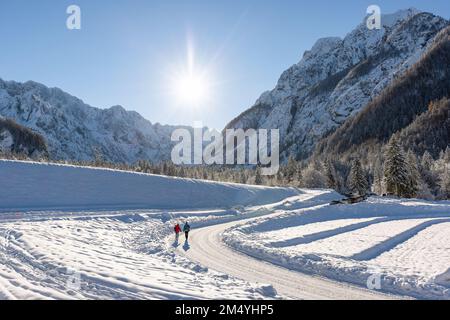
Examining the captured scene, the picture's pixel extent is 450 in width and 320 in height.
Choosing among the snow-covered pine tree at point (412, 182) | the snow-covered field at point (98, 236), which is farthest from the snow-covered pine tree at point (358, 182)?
the snow-covered field at point (98, 236)

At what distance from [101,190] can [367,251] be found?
135ft

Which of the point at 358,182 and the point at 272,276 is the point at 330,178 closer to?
the point at 358,182

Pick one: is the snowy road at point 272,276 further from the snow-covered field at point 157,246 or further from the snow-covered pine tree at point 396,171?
the snow-covered pine tree at point 396,171

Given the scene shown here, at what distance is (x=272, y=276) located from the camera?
57.2 ft

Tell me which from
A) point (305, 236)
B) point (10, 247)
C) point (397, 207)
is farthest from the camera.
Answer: point (397, 207)

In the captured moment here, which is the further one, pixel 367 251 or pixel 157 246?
pixel 157 246

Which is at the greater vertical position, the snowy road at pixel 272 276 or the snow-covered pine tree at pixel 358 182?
the snow-covered pine tree at pixel 358 182

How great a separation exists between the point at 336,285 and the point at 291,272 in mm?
2725

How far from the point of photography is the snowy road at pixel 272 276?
14633 mm

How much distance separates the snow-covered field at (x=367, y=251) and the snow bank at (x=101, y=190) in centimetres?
→ 2165

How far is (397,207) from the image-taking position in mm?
52594

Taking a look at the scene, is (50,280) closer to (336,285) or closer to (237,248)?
(336,285)

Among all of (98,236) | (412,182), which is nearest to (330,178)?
(412,182)
